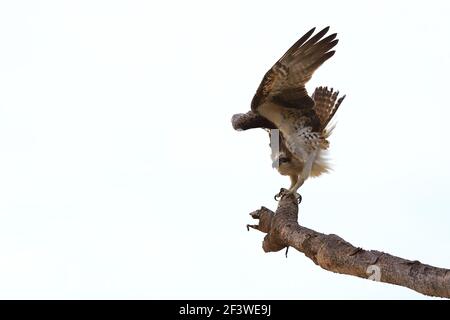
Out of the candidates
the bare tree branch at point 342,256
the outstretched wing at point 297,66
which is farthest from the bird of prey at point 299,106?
the bare tree branch at point 342,256

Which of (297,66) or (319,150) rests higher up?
(297,66)

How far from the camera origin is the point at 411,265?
189 inches

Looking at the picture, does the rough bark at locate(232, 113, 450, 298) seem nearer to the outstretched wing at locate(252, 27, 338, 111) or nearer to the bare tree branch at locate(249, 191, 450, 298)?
the bare tree branch at locate(249, 191, 450, 298)

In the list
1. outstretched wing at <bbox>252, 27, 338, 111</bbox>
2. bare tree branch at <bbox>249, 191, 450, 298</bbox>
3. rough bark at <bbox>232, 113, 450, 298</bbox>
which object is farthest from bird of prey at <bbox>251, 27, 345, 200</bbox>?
bare tree branch at <bbox>249, 191, 450, 298</bbox>

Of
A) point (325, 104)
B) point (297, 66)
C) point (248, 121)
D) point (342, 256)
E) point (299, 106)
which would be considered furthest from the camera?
point (325, 104)

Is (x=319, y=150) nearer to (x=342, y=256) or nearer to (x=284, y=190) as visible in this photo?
(x=284, y=190)

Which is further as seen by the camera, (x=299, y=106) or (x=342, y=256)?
(x=299, y=106)

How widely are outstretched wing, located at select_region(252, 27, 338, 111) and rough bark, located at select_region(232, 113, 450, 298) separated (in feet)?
4.27

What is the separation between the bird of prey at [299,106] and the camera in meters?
8.12

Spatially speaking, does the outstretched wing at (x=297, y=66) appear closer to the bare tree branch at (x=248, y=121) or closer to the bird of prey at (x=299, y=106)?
the bird of prey at (x=299, y=106)

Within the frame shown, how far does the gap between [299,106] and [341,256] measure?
11.0 feet

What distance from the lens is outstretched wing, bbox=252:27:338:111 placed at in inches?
317

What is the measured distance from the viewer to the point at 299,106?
859 centimetres

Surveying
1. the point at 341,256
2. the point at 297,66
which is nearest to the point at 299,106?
the point at 297,66
